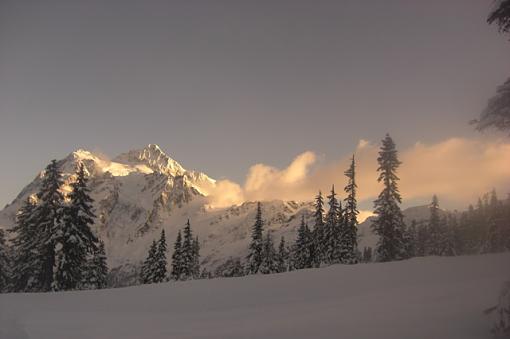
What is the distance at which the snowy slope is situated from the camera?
11.7 metres

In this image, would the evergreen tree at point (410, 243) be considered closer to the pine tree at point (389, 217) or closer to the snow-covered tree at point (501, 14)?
the pine tree at point (389, 217)

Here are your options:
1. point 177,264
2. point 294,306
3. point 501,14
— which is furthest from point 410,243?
point 501,14

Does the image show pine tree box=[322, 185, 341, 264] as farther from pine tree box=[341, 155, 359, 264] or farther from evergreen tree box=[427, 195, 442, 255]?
evergreen tree box=[427, 195, 442, 255]

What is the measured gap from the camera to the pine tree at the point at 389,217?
139 ft

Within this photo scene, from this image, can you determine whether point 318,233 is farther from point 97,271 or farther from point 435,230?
point 97,271

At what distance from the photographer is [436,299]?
13.7 m

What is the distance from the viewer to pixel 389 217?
42.7m

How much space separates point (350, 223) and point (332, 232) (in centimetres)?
294

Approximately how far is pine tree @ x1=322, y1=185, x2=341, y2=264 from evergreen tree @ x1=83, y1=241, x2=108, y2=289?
24492 millimetres

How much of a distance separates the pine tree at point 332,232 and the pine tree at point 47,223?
27906 millimetres

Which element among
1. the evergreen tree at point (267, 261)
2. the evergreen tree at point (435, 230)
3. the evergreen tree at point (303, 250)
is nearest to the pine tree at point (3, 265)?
the evergreen tree at point (267, 261)

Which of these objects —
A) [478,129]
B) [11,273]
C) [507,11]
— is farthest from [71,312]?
[11,273]

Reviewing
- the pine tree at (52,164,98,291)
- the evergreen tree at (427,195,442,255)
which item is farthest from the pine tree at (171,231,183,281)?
the evergreen tree at (427,195,442,255)

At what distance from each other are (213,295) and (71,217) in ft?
59.6
